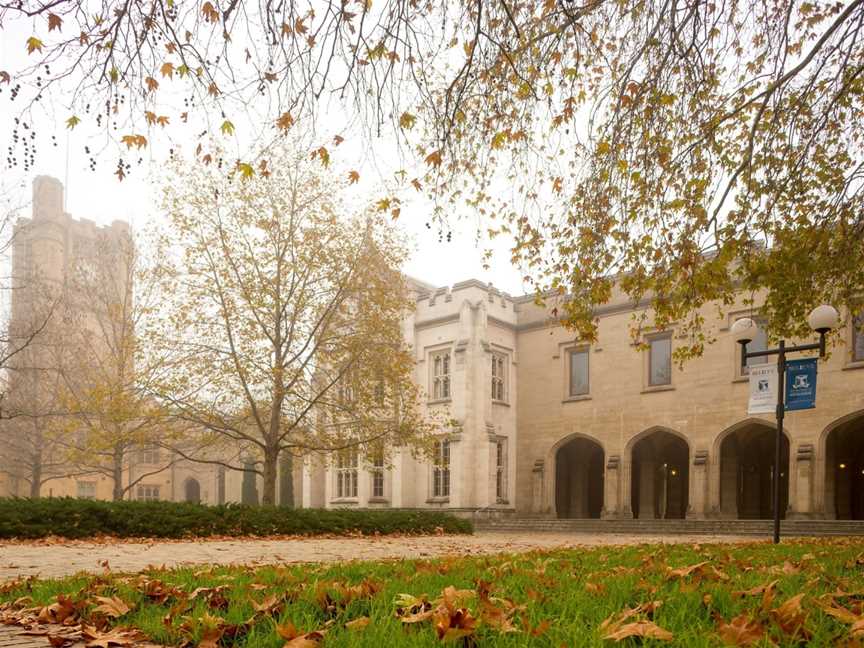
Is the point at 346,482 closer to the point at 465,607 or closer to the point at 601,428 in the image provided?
the point at 601,428

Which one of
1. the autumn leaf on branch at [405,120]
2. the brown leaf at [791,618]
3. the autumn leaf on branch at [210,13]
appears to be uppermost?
the autumn leaf on branch at [210,13]

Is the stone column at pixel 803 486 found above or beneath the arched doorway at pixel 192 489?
above

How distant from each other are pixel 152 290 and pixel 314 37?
18224 mm

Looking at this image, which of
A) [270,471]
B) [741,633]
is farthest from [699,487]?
[741,633]

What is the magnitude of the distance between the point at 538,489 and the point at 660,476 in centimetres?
478

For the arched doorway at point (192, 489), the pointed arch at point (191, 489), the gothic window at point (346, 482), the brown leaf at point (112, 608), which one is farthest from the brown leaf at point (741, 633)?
the arched doorway at point (192, 489)

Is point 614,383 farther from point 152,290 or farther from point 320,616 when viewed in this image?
point 320,616

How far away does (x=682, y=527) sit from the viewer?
2097 centimetres

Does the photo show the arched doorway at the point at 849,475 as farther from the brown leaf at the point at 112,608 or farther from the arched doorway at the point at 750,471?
the brown leaf at the point at 112,608

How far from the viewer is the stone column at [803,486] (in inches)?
805

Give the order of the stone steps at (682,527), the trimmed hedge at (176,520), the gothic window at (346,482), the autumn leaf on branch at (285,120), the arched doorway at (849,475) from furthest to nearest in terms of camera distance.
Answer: the gothic window at (346,482)
the arched doorway at (849,475)
the stone steps at (682,527)
the trimmed hedge at (176,520)
the autumn leaf on branch at (285,120)

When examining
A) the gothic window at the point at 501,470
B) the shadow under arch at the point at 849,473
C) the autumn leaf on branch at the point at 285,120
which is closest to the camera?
the autumn leaf on branch at the point at 285,120

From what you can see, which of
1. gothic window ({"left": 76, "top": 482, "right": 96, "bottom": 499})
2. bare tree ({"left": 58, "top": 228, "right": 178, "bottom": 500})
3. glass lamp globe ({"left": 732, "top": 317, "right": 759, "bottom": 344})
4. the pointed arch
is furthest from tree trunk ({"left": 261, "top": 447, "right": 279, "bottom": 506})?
the pointed arch

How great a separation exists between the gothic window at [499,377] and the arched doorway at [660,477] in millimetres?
5455
